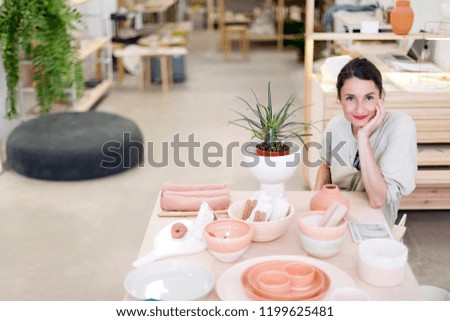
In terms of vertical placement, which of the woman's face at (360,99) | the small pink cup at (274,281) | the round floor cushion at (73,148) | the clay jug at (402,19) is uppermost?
the clay jug at (402,19)

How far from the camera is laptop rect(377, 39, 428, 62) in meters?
4.41

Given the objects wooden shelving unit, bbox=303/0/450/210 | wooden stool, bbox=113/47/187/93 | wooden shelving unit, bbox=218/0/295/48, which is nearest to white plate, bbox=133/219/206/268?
wooden shelving unit, bbox=303/0/450/210

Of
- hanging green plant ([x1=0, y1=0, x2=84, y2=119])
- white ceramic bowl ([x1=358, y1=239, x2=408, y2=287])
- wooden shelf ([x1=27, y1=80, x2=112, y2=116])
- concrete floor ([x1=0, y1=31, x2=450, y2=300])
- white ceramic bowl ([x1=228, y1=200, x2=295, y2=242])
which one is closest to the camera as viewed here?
white ceramic bowl ([x1=358, y1=239, x2=408, y2=287])

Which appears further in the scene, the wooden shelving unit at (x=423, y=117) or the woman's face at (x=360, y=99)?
the wooden shelving unit at (x=423, y=117)

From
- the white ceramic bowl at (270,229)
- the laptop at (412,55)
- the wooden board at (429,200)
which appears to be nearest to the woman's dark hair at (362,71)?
the white ceramic bowl at (270,229)

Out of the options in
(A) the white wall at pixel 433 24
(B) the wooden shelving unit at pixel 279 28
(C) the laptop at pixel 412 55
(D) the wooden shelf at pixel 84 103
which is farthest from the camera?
(B) the wooden shelving unit at pixel 279 28

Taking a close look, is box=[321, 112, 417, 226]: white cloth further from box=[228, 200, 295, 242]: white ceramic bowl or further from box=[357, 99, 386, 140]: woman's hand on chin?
box=[228, 200, 295, 242]: white ceramic bowl

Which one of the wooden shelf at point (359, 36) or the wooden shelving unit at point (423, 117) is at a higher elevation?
the wooden shelf at point (359, 36)

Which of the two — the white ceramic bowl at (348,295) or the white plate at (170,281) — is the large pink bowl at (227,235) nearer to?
the white plate at (170,281)

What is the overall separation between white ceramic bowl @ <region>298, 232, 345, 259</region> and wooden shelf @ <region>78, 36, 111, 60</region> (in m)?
4.73

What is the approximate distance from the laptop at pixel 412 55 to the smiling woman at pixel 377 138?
2.18 meters

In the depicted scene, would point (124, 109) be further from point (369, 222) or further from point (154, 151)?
point (369, 222)

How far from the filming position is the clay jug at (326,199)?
211cm
